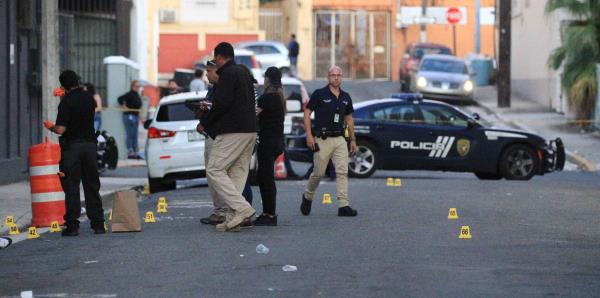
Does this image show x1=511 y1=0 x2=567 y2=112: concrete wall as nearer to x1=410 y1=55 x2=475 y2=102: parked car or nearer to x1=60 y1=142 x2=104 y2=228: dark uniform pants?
x1=410 y1=55 x2=475 y2=102: parked car

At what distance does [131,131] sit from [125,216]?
56.8ft

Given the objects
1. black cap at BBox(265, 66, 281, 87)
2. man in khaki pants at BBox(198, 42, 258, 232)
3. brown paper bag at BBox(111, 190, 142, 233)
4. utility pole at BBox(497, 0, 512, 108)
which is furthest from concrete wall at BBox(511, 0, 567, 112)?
brown paper bag at BBox(111, 190, 142, 233)

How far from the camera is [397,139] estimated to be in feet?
81.6

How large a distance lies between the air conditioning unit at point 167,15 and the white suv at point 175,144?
131ft

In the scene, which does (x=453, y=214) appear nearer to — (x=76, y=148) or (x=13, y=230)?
(x=76, y=148)

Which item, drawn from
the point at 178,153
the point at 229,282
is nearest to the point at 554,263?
the point at 229,282

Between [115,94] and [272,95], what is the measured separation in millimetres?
17447

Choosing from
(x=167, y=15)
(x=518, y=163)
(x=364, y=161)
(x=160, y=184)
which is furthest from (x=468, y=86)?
(x=160, y=184)

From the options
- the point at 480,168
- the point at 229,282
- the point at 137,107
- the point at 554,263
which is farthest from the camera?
the point at 137,107

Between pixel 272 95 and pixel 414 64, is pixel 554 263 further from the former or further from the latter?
pixel 414 64

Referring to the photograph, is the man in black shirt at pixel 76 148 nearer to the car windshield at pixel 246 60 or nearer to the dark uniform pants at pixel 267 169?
the dark uniform pants at pixel 267 169

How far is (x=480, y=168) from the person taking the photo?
25.2 metres

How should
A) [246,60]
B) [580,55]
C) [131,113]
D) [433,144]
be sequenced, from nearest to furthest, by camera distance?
[433,144], [131,113], [580,55], [246,60]

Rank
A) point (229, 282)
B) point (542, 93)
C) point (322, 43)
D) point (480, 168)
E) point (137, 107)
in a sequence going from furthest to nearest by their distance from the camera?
point (322, 43), point (542, 93), point (137, 107), point (480, 168), point (229, 282)
